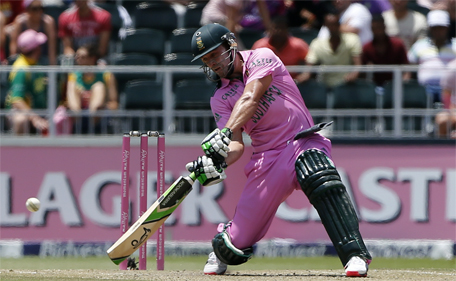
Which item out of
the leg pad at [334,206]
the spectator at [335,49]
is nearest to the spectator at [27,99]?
the spectator at [335,49]

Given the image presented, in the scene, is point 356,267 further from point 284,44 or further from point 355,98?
point 284,44

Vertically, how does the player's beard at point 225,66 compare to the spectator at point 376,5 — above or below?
below

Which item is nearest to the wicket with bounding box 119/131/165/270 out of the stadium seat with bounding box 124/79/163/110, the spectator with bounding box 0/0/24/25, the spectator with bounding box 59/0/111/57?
the stadium seat with bounding box 124/79/163/110

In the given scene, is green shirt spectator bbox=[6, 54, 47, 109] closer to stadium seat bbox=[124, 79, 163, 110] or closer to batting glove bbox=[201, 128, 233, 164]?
stadium seat bbox=[124, 79, 163, 110]

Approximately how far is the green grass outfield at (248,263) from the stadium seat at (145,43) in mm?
3116

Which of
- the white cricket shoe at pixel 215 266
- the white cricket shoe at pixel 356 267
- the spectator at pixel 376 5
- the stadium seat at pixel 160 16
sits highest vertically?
the spectator at pixel 376 5

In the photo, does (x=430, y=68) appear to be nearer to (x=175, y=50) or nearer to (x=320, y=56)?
(x=320, y=56)

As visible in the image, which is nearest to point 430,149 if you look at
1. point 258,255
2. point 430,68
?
point 430,68

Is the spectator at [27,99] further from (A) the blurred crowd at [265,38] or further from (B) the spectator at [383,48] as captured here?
(B) the spectator at [383,48]

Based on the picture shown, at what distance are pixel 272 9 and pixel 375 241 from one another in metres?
3.71

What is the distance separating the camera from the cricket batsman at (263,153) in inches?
238

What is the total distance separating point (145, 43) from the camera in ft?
36.8

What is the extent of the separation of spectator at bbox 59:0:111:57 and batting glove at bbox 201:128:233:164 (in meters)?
5.48

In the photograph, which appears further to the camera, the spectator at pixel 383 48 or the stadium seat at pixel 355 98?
the spectator at pixel 383 48
